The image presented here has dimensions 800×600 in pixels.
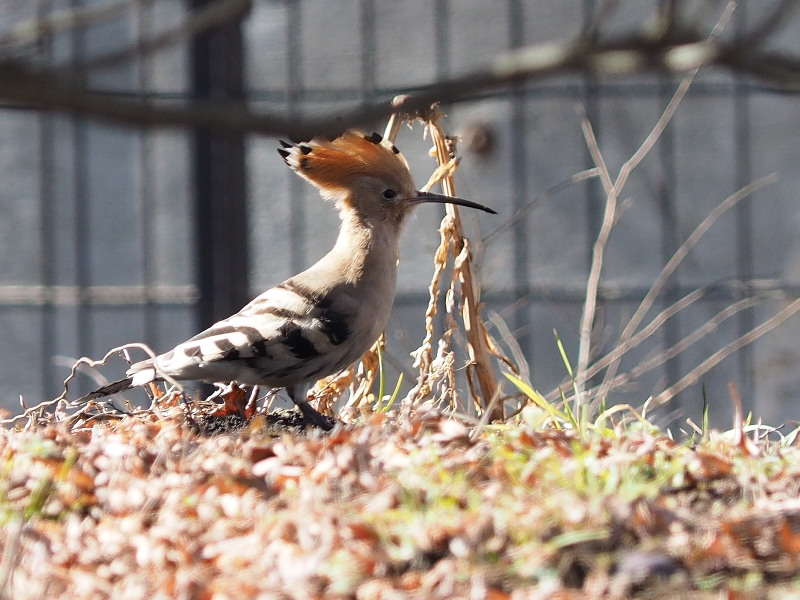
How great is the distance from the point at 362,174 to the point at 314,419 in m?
0.82

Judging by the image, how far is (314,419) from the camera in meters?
2.75

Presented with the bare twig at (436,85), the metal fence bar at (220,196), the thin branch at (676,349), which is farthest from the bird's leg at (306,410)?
the metal fence bar at (220,196)

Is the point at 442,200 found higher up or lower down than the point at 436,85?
lower down

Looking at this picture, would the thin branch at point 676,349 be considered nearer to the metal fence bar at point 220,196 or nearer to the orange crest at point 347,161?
the orange crest at point 347,161

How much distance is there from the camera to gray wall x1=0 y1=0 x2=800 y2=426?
15.9 feet

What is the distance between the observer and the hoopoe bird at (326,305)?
2.81 metres

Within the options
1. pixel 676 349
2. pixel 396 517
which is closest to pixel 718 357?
pixel 676 349

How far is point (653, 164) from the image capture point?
4926mm

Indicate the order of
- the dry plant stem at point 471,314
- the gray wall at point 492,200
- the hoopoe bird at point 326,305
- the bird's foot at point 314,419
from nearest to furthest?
the bird's foot at point 314,419
the hoopoe bird at point 326,305
the dry plant stem at point 471,314
the gray wall at point 492,200

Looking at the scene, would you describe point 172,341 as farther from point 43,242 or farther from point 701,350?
point 701,350

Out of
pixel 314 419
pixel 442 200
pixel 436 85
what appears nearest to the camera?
pixel 436 85

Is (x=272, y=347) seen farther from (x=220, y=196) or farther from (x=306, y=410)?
(x=220, y=196)

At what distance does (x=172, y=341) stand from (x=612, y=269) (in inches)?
79.5

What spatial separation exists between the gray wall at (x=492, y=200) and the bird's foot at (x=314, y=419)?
6.50 ft
